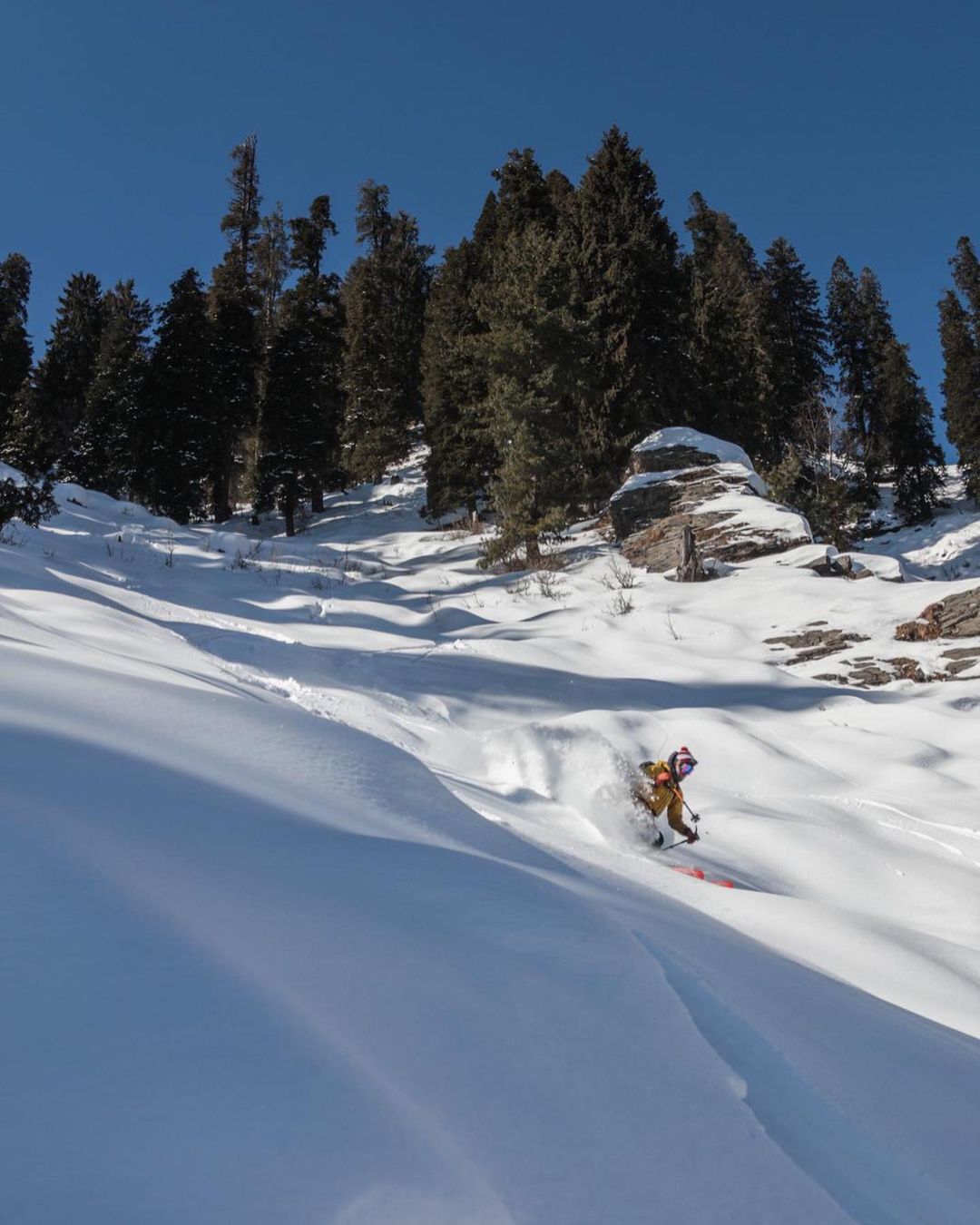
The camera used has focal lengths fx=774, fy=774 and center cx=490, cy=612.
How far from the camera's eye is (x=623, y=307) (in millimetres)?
20109

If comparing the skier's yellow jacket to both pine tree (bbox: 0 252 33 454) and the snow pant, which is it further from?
pine tree (bbox: 0 252 33 454)

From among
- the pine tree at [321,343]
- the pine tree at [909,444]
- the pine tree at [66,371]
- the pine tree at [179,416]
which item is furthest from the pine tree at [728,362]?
the pine tree at [66,371]

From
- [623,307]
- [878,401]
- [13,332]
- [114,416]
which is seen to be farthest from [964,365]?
[13,332]

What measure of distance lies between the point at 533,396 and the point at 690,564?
5.76 metres

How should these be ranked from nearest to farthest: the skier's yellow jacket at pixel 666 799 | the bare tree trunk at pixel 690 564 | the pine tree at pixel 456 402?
the skier's yellow jacket at pixel 666 799
the bare tree trunk at pixel 690 564
the pine tree at pixel 456 402

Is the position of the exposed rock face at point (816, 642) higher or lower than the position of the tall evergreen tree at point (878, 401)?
lower

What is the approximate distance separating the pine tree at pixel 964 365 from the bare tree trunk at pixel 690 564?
20.6 meters

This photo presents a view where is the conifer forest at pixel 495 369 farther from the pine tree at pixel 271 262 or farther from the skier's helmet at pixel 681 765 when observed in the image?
the skier's helmet at pixel 681 765

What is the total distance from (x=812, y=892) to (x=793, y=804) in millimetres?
1466

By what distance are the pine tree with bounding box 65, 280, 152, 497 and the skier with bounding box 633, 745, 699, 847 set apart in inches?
985

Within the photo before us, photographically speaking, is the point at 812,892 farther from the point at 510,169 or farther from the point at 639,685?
the point at 510,169

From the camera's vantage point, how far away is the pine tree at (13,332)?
31203mm

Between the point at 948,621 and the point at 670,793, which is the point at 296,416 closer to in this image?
the point at 948,621

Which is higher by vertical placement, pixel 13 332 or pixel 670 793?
pixel 13 332
